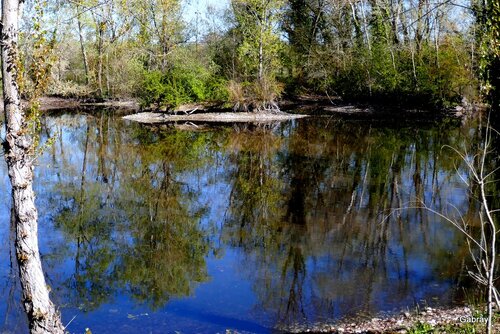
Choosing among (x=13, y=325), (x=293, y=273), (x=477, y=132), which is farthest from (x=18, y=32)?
(x=477, y=132)

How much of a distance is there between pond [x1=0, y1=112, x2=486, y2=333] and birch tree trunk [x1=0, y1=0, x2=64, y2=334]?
2.50m

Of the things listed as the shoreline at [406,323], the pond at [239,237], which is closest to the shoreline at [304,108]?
the pond at [239,237]

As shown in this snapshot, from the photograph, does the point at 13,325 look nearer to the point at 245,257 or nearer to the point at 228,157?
the point at 245,257

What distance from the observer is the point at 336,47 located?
164 ft

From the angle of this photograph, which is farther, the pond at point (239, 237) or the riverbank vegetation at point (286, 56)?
the riverbank vegetation at point (286, 56)

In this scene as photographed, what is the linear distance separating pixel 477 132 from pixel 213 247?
22.6m

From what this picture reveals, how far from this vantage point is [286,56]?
54.8 metres

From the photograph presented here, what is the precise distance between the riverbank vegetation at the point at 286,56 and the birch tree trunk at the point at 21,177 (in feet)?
95.9

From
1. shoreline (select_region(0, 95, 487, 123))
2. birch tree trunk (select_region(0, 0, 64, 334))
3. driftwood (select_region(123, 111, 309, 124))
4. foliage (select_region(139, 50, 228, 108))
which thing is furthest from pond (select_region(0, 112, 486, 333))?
shoreline (select_region(0, 95, 487, 123))

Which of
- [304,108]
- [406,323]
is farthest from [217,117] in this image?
[406,323]

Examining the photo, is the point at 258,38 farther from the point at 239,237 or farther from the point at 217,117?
the point at 239,237

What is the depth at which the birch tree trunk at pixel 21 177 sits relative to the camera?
582 centimetres

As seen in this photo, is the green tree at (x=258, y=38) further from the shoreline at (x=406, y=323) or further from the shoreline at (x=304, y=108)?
the shoreline at (x=406, y=323)

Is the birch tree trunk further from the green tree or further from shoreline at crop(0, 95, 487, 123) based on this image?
the green tree
